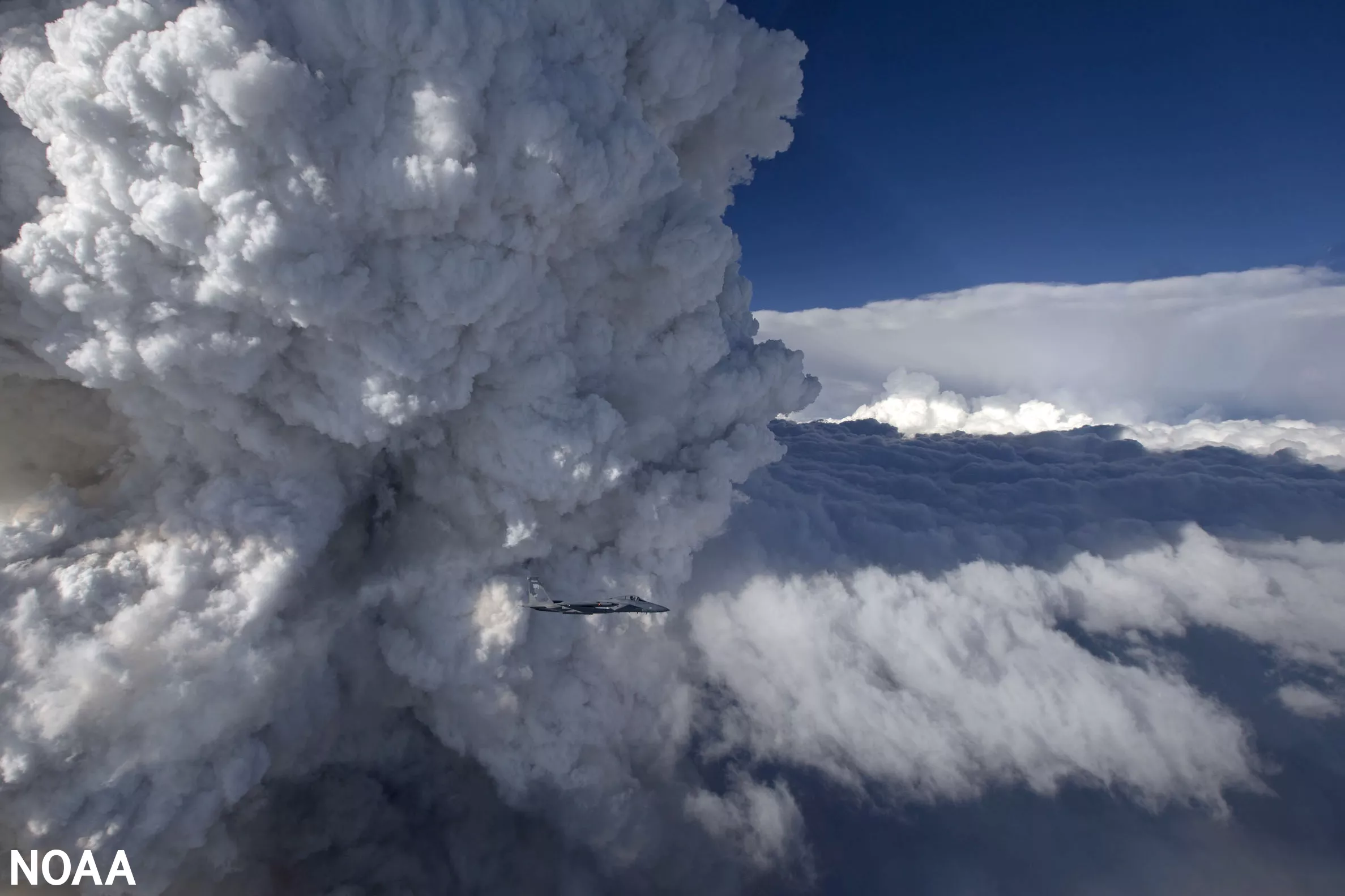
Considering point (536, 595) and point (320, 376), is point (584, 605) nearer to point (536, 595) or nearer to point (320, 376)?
point (536, 595)

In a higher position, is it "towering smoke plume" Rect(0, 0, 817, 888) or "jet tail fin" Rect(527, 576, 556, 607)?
"towering smoke plume" Rect(0, 0, 817, 888)

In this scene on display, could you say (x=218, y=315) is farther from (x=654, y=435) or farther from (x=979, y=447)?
(x=979, y=447)

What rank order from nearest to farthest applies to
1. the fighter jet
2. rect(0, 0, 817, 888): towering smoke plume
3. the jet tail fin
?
rect(0, 0, 817, 888): towering smoke plume → the fighter jet → the jet tail fin

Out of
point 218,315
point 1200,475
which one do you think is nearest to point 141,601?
point 218,315

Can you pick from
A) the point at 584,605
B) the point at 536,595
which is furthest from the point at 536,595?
the point at 584,605

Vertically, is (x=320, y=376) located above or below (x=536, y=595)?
above

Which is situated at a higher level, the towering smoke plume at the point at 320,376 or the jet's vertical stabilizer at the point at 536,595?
the towering smoke plume at the point at 320,376
